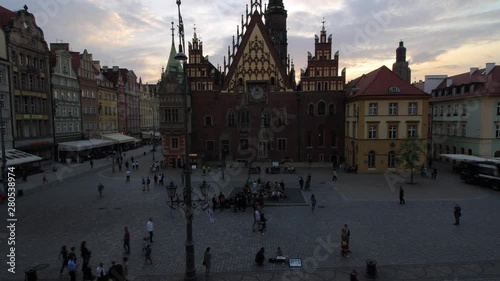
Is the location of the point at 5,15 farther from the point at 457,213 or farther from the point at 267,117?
the point at 457,213

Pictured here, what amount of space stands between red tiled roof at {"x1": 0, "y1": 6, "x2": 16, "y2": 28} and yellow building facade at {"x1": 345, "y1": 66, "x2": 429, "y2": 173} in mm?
45415

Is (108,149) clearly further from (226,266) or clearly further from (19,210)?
(226,266)

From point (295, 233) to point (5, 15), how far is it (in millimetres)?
46923

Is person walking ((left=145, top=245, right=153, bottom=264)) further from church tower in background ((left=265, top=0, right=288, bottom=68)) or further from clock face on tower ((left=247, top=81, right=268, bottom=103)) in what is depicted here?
church tower in background ((left=265, top=0, right=288, bottom=68))

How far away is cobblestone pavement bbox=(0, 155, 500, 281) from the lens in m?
15.3

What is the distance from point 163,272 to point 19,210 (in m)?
17.2

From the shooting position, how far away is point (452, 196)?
29062mm

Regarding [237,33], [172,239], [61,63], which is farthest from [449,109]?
[61,63]

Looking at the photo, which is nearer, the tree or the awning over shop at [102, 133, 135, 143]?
the tree

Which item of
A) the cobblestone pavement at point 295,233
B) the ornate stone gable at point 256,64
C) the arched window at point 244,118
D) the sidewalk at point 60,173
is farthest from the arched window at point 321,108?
the sidewalk at point 60,173

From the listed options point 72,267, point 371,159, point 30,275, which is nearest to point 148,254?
point 72,267

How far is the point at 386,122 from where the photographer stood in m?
41.6

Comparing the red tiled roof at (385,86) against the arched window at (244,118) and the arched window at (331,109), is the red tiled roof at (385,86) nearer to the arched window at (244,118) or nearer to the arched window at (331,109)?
the arched window at (331,109)

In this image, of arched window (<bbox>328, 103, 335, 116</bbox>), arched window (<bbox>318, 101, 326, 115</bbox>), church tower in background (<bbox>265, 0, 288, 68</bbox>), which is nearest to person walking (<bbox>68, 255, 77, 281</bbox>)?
arched window (<bbox>318, 101, 326, 115</bbox>)
